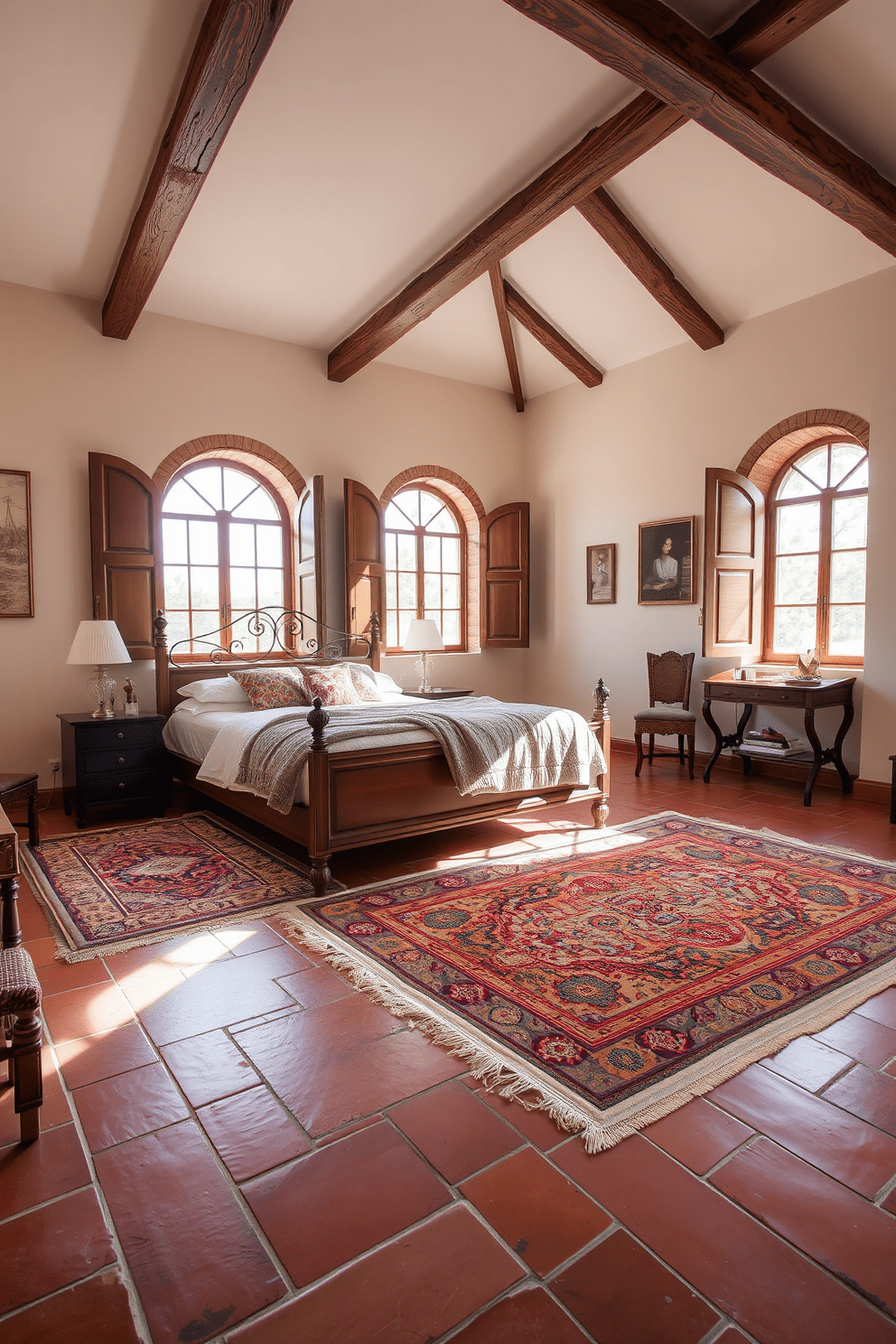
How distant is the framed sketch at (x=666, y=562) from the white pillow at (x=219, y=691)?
3.69 metres

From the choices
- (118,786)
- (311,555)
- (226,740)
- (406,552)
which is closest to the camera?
(226,740)

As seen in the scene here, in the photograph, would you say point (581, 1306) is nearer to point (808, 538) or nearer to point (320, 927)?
point (320, 927)

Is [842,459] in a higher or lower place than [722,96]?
lower

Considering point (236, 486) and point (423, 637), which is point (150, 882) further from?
point (236, 486)

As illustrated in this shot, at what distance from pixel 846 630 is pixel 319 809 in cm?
436

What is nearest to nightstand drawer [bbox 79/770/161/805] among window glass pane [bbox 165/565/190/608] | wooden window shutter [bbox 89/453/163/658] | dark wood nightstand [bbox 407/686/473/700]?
wooden window shutter [bbox 89/453/163/658]

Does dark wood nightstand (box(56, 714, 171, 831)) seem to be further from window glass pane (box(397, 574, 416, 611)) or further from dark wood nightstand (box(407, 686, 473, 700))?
window glass pane (box(397, 574, 416, 611))

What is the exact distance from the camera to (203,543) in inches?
248

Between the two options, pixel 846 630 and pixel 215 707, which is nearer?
pixel 215 707

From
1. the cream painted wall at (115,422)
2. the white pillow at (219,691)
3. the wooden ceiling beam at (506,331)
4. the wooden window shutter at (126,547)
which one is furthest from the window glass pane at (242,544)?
the wooden ceiling beam at (506,331)

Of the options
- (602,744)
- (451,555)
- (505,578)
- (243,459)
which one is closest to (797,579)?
(602,744)

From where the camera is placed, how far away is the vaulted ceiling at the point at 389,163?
3.64m

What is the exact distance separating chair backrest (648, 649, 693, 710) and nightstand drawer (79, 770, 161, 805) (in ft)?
13.5

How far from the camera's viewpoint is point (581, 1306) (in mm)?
1385
